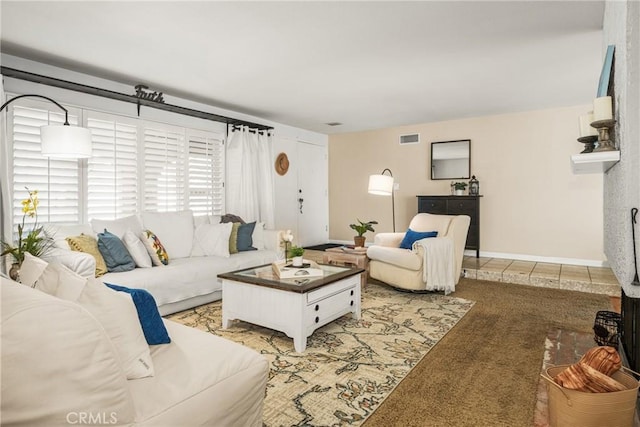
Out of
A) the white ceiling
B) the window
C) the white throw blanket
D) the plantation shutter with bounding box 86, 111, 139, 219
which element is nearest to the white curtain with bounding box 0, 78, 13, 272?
the window

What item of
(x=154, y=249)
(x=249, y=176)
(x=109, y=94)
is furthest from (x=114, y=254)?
(x=249, y=176)

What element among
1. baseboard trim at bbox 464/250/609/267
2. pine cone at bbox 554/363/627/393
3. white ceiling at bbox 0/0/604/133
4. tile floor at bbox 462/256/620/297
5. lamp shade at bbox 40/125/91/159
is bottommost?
tile floor at bbox 462/256/620/297

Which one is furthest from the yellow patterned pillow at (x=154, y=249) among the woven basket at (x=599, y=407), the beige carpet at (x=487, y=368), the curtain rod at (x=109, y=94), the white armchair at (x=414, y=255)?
the woven basket at (x=599, y=407)

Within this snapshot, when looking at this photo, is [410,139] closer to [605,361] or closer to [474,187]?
[474,187]

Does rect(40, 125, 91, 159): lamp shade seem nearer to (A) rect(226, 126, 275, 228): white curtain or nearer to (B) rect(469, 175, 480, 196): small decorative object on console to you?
(A) rect(226, 126, 275, 228): white curtain

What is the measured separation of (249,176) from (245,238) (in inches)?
52.8

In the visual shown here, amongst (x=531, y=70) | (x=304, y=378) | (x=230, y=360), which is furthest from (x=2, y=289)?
(x=531, y=70)

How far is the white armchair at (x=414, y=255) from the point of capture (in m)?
4.19

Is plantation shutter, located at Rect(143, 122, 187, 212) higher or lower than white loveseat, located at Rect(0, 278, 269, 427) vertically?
higher

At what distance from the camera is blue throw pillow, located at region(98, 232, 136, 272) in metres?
3.36

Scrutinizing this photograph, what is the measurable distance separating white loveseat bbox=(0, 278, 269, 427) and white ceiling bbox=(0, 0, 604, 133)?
93.1 inches

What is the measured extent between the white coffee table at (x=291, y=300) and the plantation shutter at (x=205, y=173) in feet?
7.71

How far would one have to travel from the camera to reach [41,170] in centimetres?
368

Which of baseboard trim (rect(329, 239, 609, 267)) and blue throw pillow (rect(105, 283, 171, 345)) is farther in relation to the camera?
baseboard trim (rect(329, 239, 609, 267))
